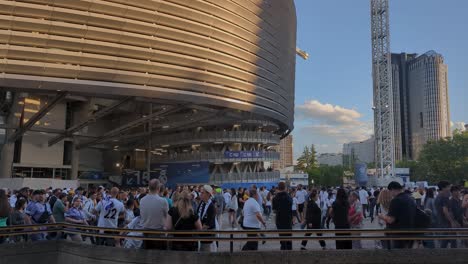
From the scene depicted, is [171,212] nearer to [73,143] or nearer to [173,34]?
[173,34]

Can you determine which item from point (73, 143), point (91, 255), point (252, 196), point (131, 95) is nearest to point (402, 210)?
point (252, 196)

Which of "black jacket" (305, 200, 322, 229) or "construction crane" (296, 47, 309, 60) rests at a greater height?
"construction crane" (296, 47, 309, 60)

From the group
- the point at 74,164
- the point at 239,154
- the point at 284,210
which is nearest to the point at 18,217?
the point at 284,210

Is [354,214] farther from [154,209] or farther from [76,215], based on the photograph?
[76,215]

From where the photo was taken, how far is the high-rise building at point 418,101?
12394 cm

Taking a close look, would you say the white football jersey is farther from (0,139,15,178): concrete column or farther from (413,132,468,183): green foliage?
(413,132,468,183): green foliage

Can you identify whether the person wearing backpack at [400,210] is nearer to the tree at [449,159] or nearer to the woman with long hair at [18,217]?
the woman with long hair at [18,217]

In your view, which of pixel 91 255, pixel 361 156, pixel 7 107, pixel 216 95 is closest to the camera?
pixel 91 255

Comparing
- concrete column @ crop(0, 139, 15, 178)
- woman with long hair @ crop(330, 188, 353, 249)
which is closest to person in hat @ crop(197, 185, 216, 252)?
woman with long hair @ crop(330, 188, 353, 249)

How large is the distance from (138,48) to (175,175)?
14.8m

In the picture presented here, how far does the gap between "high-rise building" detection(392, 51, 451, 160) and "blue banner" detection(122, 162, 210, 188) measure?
327ft

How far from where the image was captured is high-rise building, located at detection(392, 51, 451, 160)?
407 ft

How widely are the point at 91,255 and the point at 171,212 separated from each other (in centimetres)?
217

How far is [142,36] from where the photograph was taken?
34.5 metres
